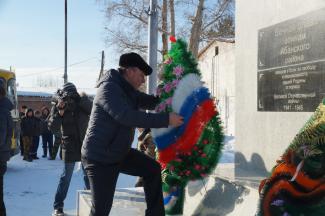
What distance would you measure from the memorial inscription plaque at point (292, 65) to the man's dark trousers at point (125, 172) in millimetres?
1578

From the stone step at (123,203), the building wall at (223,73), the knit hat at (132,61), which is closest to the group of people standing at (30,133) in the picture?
the stone step at (123,203)

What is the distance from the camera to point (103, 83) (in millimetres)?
3305

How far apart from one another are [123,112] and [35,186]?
616cm

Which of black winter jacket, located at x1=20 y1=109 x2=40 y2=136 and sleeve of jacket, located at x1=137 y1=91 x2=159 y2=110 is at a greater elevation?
sleeve of jacket, located at x1=137 y1=91 x2=159 y2=110

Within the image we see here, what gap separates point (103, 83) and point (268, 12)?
2323 mm

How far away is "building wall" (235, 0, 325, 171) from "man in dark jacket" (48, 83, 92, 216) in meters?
2.03

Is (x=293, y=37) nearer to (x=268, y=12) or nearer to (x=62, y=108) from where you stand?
(x=268, y=12)

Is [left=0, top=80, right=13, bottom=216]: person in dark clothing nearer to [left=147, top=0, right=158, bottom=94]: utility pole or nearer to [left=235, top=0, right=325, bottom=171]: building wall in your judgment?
[left=235, top=0, right=325, bottom=171]: building wall

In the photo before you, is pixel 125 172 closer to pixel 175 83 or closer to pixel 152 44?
pixel 175 83

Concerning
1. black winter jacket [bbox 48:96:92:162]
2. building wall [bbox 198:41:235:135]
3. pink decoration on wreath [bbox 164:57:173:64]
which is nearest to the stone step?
black winter jacket [bbox 48:96:92:162]

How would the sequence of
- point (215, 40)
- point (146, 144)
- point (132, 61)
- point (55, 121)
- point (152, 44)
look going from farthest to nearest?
point (215, 40) < point (152, 44) < point (146, 144) < point (55, 121) < point (132, 61)

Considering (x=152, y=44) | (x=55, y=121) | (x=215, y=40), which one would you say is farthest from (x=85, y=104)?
(x=215, y=40)

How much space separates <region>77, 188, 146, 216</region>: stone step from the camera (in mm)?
4551

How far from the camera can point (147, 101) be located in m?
3.99
